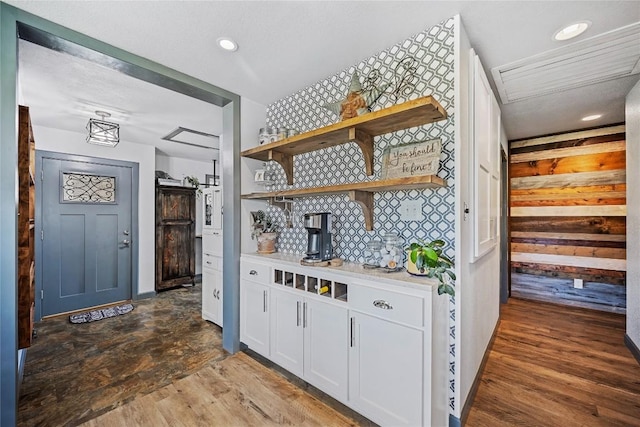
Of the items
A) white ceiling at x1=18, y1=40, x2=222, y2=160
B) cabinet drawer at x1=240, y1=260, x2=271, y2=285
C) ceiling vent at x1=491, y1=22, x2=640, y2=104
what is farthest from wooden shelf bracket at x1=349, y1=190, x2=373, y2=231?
white ceiling at x1=18, y1=40, x2=222, y2=160

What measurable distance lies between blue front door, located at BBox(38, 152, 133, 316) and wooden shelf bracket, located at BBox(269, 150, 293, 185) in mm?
2957

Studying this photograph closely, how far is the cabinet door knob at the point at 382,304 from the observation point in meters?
1.54

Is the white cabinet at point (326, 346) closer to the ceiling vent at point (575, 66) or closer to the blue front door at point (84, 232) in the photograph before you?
the ceiling vent at point (575, 66)

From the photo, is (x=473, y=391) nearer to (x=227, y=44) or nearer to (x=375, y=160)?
(x=375, y=160)

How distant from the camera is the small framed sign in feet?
5.46

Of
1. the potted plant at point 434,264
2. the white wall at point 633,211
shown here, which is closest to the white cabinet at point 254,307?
the potted plant at point 434,264

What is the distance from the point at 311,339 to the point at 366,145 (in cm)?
141

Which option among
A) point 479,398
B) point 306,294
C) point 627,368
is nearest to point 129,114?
point 306,294

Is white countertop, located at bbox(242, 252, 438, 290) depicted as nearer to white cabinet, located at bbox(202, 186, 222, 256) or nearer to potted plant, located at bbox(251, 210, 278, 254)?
potted plant, located at bbox(251, 210, 278, 254)

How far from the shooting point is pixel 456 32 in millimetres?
1599

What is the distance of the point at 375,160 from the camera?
6.59 feet

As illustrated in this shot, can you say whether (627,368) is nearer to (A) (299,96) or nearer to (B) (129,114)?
(A) (299,96)

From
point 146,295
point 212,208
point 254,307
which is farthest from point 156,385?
point 146,295

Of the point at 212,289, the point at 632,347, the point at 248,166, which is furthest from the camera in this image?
the point at 212,289
